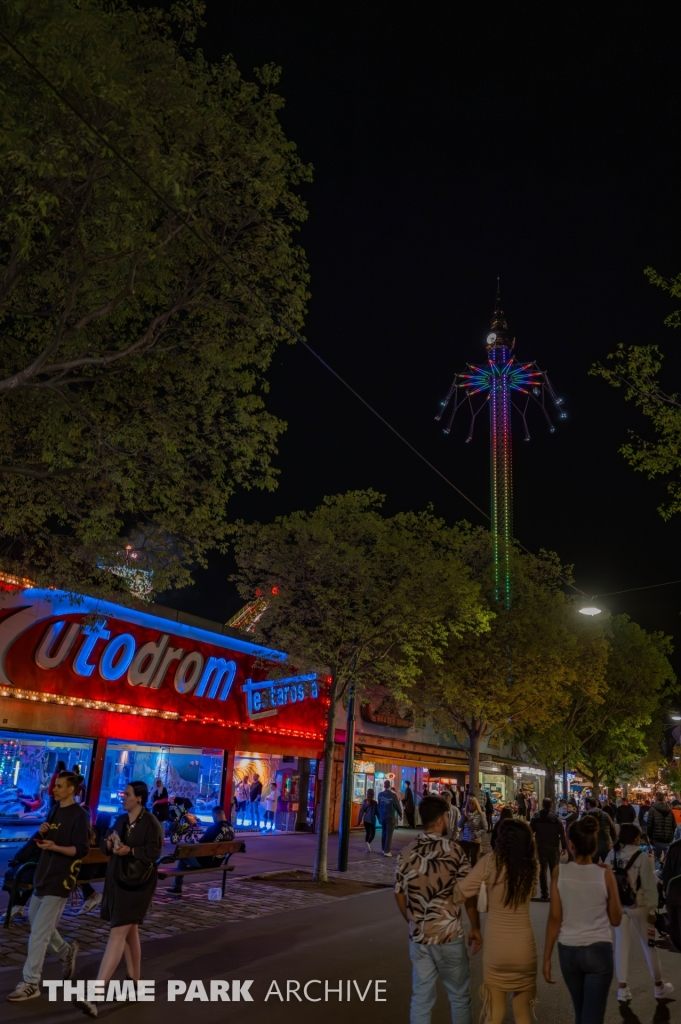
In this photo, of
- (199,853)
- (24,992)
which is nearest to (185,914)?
(199,853)

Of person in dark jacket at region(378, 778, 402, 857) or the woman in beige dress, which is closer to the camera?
the woman in beige dress

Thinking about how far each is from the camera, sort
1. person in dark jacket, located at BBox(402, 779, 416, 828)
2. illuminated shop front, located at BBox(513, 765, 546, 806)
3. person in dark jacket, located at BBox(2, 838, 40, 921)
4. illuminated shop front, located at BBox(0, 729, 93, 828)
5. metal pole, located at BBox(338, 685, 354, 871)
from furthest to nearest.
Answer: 1. illuminated shop front, located at BBox(513, 765, 546, 806)
2. person in dark jacket, located at BBox(402, 779, 416, 828)
3. illuminated shop front, located at BBox(0, 729, 93, 828)
4. metal pole, located at BBox(338, 685, 354, 871)
5. person in dark jacket, located at BBox(2, 838, 40, 921)

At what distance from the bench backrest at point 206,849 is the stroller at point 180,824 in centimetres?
263

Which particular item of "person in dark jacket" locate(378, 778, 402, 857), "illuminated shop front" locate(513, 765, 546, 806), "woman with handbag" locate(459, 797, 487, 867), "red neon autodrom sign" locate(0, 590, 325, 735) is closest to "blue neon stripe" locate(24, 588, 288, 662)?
"red neon autodrom sign" locate(0, 590, 325, 735)

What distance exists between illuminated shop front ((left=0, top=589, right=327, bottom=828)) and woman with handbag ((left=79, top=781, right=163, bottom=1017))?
752 centimetres

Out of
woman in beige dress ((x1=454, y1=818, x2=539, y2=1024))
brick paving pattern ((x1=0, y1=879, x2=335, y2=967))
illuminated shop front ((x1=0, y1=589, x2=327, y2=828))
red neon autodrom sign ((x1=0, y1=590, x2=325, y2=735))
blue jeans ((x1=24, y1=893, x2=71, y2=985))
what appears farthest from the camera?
illuminated shop front ((x1=0, y1=589, x2=327, y2=828))

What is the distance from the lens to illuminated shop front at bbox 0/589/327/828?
17.3 meters

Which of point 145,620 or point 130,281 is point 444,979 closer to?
point 130,281

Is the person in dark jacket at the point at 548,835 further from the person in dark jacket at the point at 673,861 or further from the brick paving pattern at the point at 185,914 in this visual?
the person in dark jacket at the point at 673,861

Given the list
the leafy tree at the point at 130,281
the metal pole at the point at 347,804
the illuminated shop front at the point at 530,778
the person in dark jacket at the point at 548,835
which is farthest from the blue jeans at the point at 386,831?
the illuminated shop front at the point at 530,778

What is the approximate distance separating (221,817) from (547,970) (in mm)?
9010

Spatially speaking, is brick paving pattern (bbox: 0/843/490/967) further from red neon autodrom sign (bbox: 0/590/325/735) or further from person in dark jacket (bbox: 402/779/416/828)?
person in dark jacket (bbox: 402/779/416/828)

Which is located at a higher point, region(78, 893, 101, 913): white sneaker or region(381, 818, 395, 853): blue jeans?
region(381, 818, 395, 853): blue jeans

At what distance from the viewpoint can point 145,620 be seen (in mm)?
20312
